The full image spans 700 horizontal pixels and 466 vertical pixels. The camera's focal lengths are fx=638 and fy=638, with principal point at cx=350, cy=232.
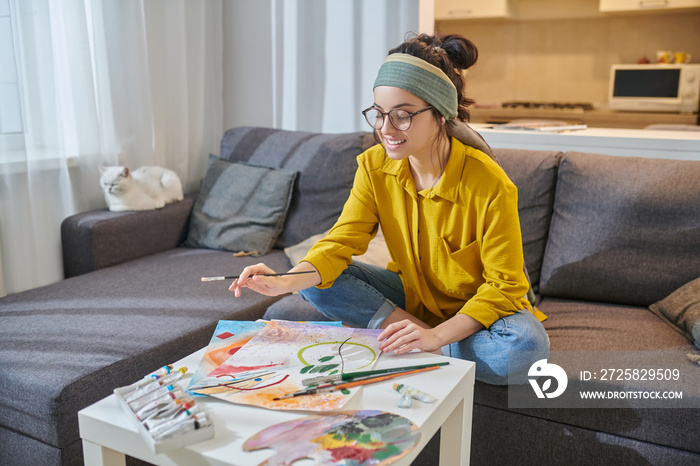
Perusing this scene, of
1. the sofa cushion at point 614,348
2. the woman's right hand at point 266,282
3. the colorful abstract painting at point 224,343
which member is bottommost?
the sofa cushion at point 614,348

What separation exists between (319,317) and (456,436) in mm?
682

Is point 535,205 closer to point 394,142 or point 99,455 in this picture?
A: point 394,142

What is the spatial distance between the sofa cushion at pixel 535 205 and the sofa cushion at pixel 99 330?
846 mm

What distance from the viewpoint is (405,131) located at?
1.40 m

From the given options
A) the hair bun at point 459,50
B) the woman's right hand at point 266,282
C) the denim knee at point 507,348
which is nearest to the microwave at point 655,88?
the hair bun at point 459,50

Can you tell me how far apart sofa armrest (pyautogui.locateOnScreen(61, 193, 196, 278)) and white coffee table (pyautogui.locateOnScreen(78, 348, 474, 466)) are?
128 cm

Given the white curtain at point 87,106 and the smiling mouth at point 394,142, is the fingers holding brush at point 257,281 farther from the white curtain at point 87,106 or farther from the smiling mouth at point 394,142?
the white curtain at point 87,106

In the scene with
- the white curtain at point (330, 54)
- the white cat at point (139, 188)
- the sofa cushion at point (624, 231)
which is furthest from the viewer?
the white curtain at point (330, 54)

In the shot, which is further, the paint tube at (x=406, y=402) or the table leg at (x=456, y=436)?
the table leg at (x=456, y=436)

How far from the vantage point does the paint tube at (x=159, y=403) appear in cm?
95

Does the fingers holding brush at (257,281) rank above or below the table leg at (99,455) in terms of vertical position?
above

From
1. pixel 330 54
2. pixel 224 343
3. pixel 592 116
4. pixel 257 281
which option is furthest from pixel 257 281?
pixel 592 116

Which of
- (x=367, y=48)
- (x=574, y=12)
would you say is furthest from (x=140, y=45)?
(x=574, y=12)

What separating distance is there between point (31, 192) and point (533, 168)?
1.75 meters
